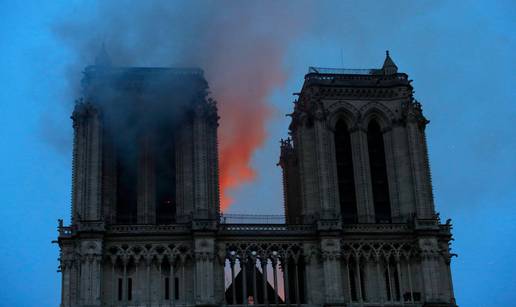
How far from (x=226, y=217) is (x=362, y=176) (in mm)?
10782

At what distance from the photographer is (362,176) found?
6762 cm

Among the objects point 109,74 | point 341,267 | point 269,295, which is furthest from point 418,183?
point 109,74

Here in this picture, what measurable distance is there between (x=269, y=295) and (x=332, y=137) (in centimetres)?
1309

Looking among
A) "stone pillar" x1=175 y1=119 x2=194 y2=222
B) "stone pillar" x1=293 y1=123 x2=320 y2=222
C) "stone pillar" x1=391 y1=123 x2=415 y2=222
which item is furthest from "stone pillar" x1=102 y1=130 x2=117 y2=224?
"stone pillar" x1=391 y1=123 x2=415 y2=222

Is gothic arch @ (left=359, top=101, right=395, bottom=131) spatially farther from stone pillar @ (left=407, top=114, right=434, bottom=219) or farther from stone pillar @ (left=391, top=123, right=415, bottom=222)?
stone pillar @ (left=407, top=114, right=434, bottom=219)

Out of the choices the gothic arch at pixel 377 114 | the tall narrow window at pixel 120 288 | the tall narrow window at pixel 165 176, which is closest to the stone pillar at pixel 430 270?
the gothic arch at pixel 377 114

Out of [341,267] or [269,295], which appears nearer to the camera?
[341,267]

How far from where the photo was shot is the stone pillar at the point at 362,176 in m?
66.7

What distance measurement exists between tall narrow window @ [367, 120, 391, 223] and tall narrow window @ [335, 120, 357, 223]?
1.65 metres

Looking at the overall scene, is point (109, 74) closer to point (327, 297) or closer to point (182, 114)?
point (182, 114)

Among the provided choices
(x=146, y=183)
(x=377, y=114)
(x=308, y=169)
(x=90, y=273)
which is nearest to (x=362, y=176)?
(x=308, y=169)

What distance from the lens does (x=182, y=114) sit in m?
66.6

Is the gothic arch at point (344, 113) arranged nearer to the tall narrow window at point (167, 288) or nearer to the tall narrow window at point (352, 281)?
the tall narrow window at point (352, 281)

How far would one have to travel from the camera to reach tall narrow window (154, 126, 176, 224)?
65.6 meters
